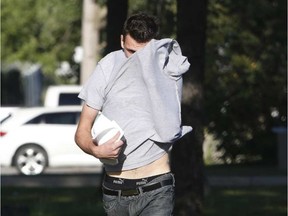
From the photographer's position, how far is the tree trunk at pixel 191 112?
10031 mm

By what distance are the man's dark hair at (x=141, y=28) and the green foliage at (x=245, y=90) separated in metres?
19.3

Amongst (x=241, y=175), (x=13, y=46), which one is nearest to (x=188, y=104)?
(x=241, y=175)

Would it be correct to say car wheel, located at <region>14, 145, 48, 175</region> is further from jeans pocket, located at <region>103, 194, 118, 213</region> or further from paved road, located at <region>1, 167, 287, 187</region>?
jeans pocket, located at <region>103, 194, 118, 213</region>

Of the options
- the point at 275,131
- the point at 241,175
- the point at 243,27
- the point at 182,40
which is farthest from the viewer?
the point at 243,27

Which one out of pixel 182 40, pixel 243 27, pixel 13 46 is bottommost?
pixel 13 46

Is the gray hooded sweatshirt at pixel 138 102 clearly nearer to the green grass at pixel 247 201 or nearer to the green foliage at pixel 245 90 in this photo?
the green grass at pixel 247 201

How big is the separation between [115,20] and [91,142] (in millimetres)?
9344

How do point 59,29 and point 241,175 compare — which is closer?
point 241,175

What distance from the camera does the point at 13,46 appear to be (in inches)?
1753

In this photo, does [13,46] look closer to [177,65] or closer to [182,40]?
[182,40]

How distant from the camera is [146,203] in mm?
5742

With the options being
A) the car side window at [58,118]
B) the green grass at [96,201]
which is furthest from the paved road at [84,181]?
the car side window at [58,118]

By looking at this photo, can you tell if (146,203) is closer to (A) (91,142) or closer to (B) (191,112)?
(A) (91,142)

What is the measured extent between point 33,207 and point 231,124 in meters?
12.9
